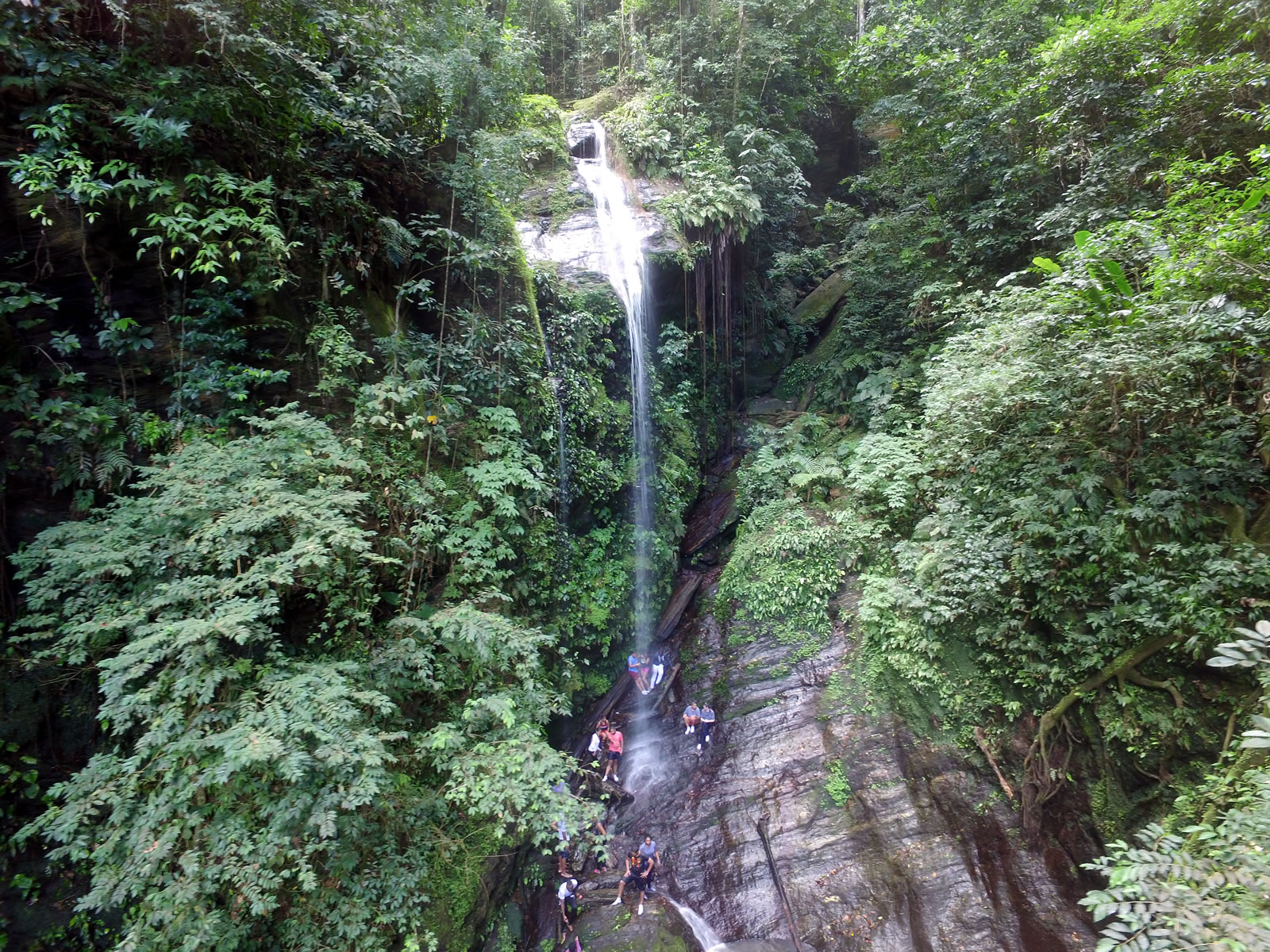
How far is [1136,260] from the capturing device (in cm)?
584

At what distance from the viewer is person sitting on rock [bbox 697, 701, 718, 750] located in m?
8.45

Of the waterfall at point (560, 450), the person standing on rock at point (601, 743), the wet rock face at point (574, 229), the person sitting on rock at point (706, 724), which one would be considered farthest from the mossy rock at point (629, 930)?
the wet rock face at point (574, 229)

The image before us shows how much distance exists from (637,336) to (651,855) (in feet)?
29.2

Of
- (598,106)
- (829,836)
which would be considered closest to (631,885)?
(829,836)

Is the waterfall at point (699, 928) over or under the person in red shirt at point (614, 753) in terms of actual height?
under

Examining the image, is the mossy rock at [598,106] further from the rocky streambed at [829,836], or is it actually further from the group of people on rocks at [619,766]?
the rocky streambed at [829,836]

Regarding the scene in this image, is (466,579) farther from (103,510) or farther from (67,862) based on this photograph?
(67,862)

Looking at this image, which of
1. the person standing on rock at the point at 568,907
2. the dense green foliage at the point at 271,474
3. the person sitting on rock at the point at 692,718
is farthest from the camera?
the person sitting on rock at the point at 692,718

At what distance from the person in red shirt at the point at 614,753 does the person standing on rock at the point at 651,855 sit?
3.75ft

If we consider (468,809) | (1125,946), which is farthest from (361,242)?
(1125,946)

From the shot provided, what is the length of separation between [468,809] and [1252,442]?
813 cm

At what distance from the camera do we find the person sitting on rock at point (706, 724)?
8.45 metres

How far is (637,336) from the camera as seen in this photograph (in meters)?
11.3

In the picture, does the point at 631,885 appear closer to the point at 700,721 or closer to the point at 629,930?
the point at 629,930
